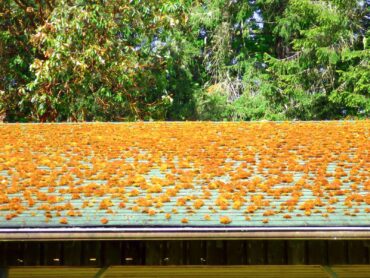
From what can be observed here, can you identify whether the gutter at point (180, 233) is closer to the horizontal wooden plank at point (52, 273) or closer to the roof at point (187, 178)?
the roof at point (187, 178)

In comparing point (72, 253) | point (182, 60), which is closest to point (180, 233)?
point (72, 253)

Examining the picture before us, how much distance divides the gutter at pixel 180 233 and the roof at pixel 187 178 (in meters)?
0.02

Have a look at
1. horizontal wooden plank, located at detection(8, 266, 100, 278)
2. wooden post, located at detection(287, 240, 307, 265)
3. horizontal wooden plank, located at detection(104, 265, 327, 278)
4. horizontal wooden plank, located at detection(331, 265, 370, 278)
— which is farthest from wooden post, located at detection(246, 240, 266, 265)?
horizontal wooden plank, located at detection(8, 266, 100, 278)

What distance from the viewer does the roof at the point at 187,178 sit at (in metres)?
8.97

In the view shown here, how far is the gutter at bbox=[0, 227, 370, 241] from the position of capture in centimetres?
873

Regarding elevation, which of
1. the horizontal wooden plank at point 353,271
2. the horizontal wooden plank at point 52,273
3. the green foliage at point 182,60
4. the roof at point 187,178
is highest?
the green foliage at point 182,60

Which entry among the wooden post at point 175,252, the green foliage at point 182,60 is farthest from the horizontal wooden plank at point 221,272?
the green foliage at point 182,60

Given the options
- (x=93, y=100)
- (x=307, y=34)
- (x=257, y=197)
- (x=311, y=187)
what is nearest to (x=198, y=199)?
(x=257, y=197)

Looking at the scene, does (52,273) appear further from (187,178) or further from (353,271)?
(353,271)

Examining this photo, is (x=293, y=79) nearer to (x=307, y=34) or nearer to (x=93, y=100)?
(x=307, y=34)

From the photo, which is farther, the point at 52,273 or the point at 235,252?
the point at 52,273

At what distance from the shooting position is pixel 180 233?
28.7 ft

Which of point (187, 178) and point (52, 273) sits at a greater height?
point (187, 178)

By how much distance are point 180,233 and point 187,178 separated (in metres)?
1.72
